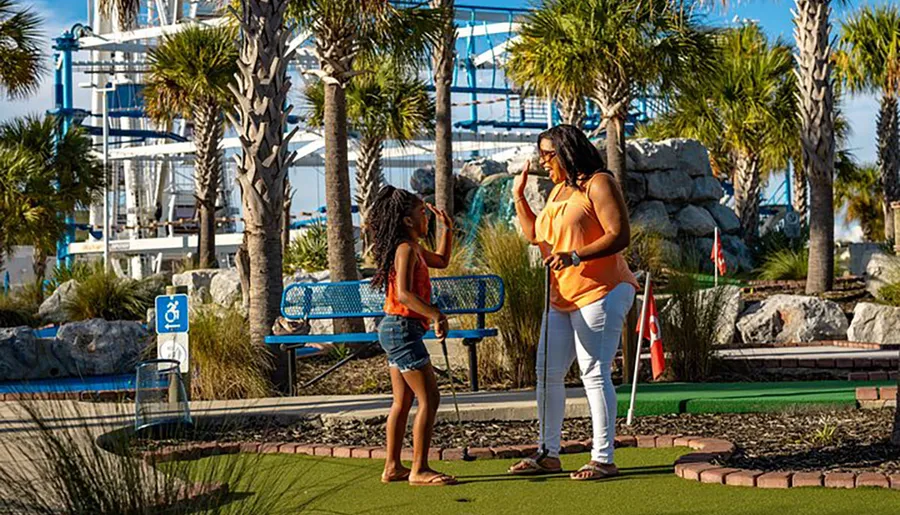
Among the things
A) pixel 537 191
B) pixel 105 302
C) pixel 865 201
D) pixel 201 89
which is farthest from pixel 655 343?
pixel 865 201

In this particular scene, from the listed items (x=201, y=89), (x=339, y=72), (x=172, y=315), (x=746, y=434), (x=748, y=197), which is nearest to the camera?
(x=746, y=434)

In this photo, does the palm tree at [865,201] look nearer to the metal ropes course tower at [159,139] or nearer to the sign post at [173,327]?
the metal ropes course tower at [159,139]

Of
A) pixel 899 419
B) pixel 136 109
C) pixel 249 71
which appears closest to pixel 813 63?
pixel 249 71

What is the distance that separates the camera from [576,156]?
626 centimetres

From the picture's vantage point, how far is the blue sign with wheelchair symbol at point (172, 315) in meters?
9.02

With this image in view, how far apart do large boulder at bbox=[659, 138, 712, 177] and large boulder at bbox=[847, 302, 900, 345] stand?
12.1 metres

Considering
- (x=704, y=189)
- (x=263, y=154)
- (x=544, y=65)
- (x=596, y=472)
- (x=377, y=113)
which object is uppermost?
(x=377, y=113)

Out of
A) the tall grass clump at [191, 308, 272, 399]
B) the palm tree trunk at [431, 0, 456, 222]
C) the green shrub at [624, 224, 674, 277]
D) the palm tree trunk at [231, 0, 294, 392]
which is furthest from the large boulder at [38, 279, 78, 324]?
the tall grass clump at [191, 308, 272, 399]

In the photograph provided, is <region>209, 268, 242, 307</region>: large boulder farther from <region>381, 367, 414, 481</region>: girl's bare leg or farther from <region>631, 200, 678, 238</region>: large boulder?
<region>381, 367, 414, 481</region>: girl's bare leg

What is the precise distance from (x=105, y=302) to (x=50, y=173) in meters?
6.60

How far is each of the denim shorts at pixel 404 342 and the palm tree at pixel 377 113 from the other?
20.8m

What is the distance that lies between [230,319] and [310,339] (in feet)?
3.41

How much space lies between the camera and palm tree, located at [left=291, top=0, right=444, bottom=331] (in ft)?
48.2

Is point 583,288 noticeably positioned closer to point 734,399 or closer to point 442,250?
point 442,250
